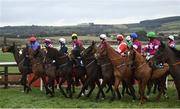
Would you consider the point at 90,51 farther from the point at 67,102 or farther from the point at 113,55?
the point at 67,102

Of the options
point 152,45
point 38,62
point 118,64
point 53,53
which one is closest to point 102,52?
point 118,64

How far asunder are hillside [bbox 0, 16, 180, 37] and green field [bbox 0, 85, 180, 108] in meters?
25.0

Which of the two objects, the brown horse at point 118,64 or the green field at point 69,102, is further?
the brown horse at point 118,64

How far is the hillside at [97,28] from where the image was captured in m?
41.3

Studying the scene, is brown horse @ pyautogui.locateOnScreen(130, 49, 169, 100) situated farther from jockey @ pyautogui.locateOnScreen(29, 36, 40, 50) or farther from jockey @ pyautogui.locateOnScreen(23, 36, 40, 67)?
jockey @ pyautogui.locateOnScreen(29, 36, 40, 50)

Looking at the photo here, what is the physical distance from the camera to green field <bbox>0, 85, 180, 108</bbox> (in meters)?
12.2

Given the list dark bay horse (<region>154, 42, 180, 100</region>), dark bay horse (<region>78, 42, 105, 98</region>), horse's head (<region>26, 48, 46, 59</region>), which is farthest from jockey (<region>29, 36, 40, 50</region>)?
dark bay horse (<region>154, 42, 180, 100</region>)

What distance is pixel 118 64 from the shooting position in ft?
42.1

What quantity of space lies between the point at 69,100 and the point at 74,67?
137 cm

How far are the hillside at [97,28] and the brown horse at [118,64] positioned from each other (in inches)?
1039

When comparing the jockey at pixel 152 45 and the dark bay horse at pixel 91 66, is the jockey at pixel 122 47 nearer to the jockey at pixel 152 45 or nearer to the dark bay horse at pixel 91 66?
the jockey at pixel 152 45

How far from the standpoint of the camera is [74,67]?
14406 millimetres

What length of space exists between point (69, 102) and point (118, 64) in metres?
1.98

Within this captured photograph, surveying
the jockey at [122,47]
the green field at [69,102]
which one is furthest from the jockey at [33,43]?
the jockey at [122,47]
